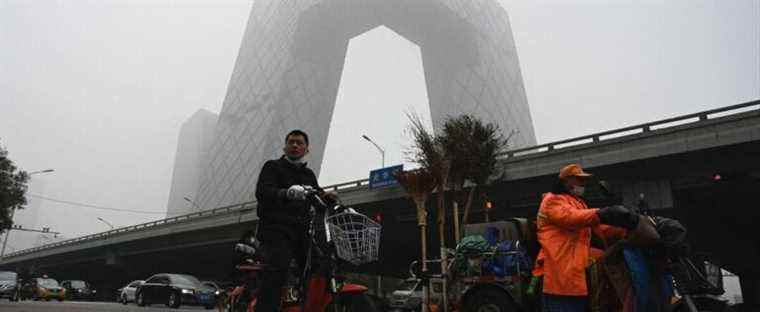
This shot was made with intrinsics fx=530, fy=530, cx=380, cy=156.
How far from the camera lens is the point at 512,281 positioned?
583 cm

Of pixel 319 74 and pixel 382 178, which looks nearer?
pixel 382 178

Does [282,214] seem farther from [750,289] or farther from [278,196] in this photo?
[750,289]

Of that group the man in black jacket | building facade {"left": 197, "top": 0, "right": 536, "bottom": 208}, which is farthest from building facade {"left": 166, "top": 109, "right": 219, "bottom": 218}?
the man in black jacket

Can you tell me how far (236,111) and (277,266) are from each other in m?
68.4

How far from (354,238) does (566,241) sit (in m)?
1.39

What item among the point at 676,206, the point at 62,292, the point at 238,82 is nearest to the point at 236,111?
the point at 238,82

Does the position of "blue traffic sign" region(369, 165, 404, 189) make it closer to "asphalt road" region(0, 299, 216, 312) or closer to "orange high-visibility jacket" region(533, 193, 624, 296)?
"asphalt road" region(0, 299, 216, 312)

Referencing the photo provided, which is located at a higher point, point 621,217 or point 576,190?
point 576,190

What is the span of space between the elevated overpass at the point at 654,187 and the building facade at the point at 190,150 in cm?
9397

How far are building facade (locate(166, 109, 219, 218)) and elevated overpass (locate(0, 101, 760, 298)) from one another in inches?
3700

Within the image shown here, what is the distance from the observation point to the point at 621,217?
9.32 ft

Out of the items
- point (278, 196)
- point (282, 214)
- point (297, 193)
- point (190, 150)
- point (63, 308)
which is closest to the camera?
point (297, 193)

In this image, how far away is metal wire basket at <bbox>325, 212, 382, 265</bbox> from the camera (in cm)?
362

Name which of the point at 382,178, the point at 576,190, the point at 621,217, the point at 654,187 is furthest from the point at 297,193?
the point at 382,178
